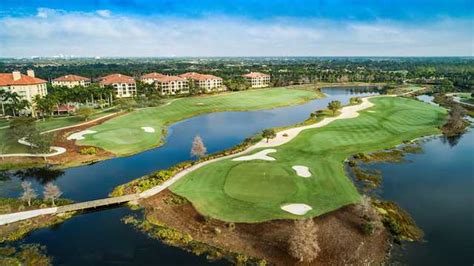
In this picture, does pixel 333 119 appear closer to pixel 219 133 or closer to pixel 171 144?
pixel 219 133

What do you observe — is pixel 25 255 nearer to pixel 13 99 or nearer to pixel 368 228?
pixel 368 228

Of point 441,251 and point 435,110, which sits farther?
point 435,110

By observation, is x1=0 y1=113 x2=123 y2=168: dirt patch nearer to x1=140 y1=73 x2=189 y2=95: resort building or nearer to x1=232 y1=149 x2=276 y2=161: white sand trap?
x1=232 y1=149 x2=276 y2=161: white sand trap

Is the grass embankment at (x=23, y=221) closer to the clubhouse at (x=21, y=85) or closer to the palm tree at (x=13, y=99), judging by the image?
the palm tree at (x=13, y=99)

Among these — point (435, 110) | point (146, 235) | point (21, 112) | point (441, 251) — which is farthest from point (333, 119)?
point (21, 112)

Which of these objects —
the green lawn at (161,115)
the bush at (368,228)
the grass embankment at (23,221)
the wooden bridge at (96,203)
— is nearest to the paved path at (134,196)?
the wooden bridge at (96,203)
